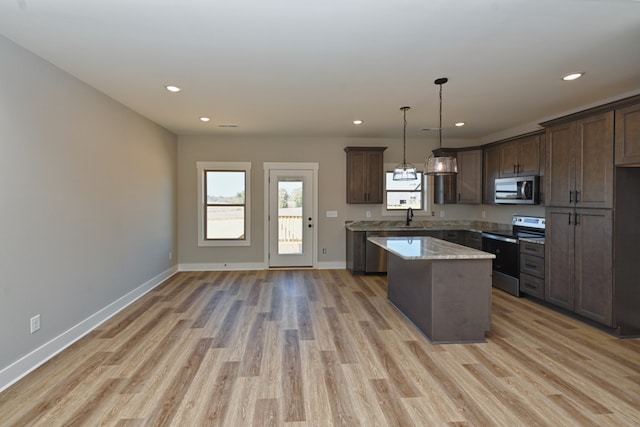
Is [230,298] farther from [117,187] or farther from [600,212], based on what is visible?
[600,212]

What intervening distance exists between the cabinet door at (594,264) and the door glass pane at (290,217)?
14.0 ft

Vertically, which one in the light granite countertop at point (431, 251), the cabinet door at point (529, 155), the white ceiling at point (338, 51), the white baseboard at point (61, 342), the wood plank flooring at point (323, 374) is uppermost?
the white ceiling at point (338, 51)

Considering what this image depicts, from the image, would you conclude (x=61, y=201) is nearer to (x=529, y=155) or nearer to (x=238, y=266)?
(x=238, y=266)

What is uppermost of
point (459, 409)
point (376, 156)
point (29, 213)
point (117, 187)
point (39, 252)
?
point (376, 156)

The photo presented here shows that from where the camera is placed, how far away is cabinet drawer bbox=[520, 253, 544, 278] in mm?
4113

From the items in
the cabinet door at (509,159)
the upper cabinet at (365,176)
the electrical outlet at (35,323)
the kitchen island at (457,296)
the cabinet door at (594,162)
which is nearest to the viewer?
the electrical outlet at (35,323)

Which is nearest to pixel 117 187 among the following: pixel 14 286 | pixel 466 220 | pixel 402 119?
pixel 14 286

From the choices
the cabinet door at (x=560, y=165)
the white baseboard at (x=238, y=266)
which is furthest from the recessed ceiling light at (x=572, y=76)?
the white baseboard at (x=238, y=266)

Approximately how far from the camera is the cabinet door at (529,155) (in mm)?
4551

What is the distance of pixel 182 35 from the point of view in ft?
7.82

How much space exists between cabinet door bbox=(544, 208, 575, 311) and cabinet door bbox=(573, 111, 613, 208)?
0.92 ft

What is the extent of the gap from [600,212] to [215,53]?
4135mm

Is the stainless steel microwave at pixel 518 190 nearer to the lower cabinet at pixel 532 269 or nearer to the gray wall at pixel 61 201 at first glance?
the lower cabinet at pixel 532 269

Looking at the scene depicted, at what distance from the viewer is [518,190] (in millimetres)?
4770
